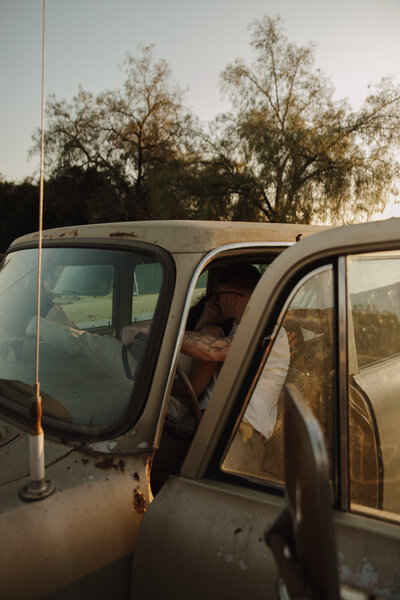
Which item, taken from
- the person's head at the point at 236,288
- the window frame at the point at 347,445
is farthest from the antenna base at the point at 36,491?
the person's head at the point at 236,288

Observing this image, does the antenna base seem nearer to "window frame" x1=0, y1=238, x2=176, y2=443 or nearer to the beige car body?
the beige car body

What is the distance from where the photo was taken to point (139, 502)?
1393 mm

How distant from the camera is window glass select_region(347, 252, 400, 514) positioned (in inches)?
48.8

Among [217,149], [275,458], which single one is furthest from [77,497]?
[217,149]

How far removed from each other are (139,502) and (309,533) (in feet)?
2.98

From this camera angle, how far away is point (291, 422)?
0.71 m

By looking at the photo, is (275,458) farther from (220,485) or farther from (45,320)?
(45,320)

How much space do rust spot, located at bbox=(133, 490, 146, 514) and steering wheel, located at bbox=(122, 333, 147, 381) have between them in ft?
1.34

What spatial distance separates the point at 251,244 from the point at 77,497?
126 cm

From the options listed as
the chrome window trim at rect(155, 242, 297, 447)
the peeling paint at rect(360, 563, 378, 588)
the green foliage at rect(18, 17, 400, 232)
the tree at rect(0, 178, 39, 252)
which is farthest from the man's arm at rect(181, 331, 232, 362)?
the tree at rect(0, 178, 39, 252)

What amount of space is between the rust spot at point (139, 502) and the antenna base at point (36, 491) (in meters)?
0.26

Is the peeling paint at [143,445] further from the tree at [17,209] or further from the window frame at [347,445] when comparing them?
the tree at [17,209]

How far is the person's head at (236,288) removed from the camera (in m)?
2.42

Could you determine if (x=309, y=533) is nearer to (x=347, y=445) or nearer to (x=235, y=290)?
(x=347, y=445)
